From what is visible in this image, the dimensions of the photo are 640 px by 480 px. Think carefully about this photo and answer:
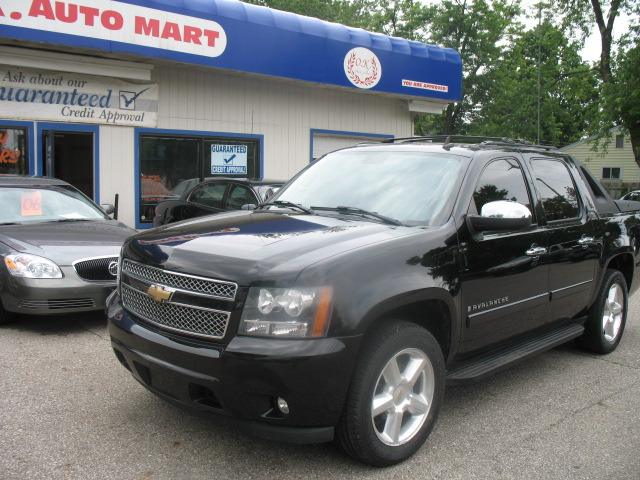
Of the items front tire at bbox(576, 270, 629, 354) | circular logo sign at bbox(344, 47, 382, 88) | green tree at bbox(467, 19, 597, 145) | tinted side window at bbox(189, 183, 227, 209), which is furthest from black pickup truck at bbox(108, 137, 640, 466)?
green tree at bbox(467, 19, 597, 145)


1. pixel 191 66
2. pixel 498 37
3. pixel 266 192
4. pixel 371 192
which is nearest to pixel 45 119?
pixel 191 66

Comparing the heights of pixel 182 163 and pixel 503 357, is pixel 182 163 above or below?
above

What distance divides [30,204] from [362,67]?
9445mm

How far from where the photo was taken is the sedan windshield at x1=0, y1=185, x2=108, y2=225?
674 cm

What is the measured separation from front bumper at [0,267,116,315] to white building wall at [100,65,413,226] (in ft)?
21.9

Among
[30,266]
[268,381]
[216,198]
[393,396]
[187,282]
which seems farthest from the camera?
[216,198]

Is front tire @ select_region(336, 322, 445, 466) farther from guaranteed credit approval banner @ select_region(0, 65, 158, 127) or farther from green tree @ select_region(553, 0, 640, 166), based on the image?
green tree @ select_region(553, 0, 640, 166)

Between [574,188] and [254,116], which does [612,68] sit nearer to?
[254,116]

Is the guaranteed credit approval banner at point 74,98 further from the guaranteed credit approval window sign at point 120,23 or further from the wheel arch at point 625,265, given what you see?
→ the wheel arch at point 625,265

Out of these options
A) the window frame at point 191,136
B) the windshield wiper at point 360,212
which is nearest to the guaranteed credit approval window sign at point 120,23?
the window frame at point 191,136

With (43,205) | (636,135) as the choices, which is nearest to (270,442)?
(43,205)

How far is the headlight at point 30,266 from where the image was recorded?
5.70m

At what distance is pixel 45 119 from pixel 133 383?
8.50m

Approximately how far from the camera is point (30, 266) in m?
5.71
